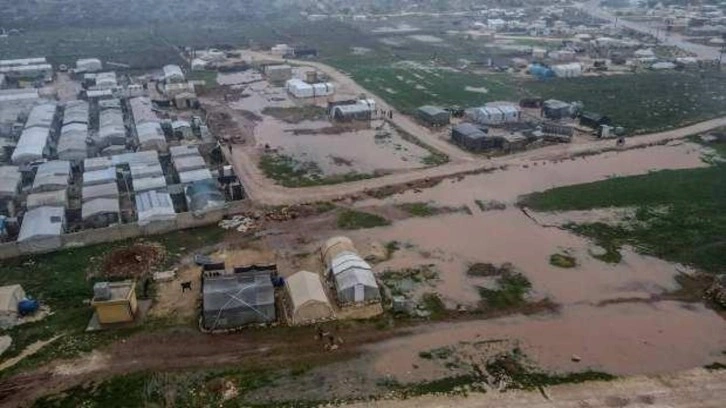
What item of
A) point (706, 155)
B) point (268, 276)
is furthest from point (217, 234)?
point (706, 155)

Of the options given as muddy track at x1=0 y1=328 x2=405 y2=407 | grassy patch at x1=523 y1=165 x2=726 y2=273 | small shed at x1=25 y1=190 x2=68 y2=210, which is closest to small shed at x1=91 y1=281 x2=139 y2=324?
muddy track at x1=0 y1=328 x2=405 y2=407

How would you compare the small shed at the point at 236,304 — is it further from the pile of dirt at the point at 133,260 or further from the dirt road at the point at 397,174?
the dirt road at the point at 397,174

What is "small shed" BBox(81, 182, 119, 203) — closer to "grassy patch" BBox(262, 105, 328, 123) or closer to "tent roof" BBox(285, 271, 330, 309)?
"tent roof" BBox(285, 271, 330, 309)

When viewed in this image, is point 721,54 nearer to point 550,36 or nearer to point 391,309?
point 550,36

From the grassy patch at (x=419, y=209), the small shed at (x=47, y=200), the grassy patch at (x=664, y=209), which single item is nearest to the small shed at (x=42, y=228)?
the small shed at (x=47, y=200)

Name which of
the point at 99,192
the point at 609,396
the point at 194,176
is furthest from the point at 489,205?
the point at 99,192

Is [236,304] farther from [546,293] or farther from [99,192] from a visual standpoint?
[99,192]
